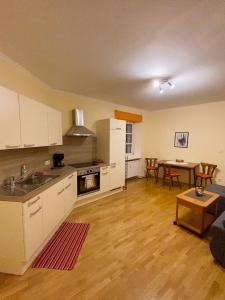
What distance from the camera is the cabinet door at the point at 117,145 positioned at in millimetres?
4024

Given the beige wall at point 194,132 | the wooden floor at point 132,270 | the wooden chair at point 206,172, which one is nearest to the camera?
the wooden floor at point 132,270

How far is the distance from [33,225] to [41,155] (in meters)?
1.48

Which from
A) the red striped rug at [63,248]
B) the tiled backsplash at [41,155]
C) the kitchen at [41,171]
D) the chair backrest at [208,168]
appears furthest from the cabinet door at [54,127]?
the chair backrest at [208,168]

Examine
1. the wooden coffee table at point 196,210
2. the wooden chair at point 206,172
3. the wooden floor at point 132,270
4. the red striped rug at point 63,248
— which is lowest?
the wooden floor at point 132,270

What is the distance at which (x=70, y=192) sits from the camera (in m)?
2.99

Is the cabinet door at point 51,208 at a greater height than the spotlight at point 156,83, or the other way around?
the spotlight at point 156,83

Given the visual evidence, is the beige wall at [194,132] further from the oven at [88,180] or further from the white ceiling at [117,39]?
the oven at [88,180]

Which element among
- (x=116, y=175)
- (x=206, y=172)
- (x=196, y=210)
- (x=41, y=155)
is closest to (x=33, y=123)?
(x=41, y=155)

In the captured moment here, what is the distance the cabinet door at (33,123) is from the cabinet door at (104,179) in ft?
5.42

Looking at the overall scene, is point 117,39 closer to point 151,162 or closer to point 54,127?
point 54,127

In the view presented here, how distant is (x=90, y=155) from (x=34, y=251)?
260cm

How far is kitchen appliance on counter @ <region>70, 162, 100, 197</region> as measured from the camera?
3370 millimetres

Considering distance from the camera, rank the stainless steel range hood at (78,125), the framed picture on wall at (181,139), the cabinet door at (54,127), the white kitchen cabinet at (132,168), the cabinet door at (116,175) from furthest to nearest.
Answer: the white kitchen cabinet at (132,168) < the framed picture on wall at (181,139) < the cabinet door at (116,175) < the stainless steel range hood at (78,125) < the cabinet door at (54,127)

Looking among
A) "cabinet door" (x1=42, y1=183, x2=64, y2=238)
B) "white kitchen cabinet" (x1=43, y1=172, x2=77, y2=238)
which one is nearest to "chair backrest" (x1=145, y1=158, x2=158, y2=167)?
"white kitchen cabinet" (x1=43, y1=172, x2=77, y2=238)
